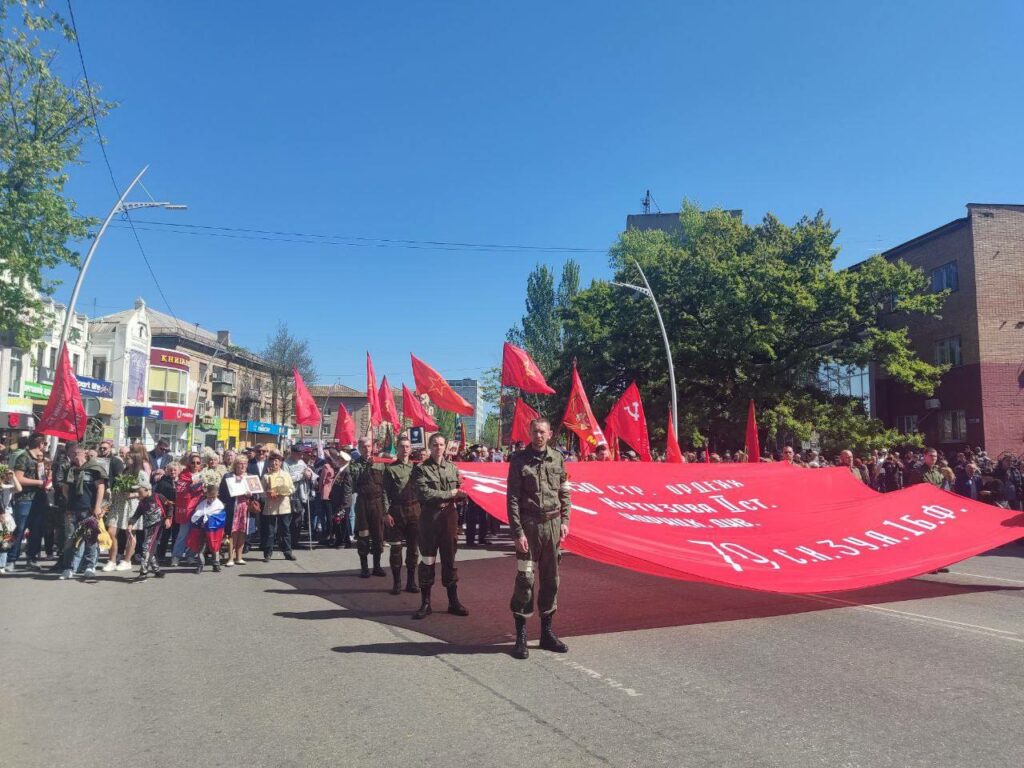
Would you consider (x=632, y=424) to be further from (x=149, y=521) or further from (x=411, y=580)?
(x=149, y=521)

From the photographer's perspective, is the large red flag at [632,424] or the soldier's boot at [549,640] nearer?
the soldier's boot at [549,640]

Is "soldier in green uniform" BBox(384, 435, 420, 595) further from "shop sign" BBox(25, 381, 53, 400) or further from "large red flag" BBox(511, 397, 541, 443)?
"shop sign" BBox(25, 381, 53, 400)

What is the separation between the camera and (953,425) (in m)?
32.1

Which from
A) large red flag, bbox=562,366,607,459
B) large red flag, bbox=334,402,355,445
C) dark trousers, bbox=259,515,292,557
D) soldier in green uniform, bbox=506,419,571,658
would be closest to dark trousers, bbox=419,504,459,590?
soldier in green uniform, bbox=506,419,571,658

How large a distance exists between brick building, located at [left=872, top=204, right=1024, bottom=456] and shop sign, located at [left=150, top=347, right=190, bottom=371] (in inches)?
2020

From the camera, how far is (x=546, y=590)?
6504 mm

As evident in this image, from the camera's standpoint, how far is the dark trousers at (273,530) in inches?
496

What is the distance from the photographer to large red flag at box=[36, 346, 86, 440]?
13.9m

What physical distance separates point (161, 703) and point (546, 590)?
2.98 metres

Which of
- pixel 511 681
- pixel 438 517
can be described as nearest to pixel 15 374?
pixel 438 517

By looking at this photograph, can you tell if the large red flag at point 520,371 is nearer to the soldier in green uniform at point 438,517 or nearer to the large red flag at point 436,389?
the large red flag at point 436,389

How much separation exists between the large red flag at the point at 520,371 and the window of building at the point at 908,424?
24617 mm

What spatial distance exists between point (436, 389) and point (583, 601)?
10930mm

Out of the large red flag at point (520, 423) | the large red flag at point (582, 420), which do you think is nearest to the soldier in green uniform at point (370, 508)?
the large red flag at point (582, 420)
